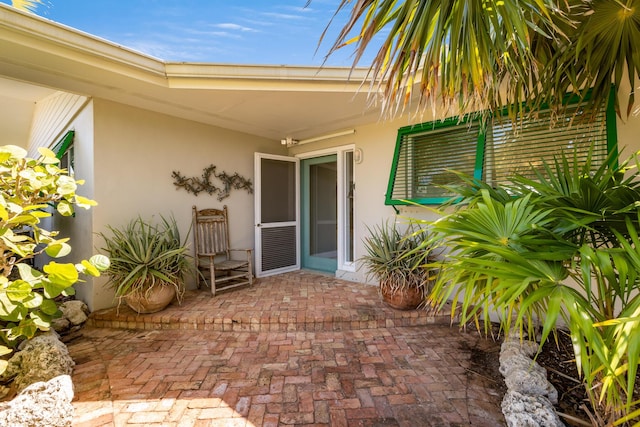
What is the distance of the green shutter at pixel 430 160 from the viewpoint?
11.3 ft

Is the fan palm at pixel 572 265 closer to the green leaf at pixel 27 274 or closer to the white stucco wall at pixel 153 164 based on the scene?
the green leaf at pixel 27 274

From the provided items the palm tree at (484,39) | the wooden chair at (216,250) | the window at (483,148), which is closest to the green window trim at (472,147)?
the window at (483,148)

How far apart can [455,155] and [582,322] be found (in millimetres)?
2821

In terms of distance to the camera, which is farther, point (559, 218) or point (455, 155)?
point (455, 155)

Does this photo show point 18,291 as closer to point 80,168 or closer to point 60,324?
point 60,324

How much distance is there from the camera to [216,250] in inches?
175

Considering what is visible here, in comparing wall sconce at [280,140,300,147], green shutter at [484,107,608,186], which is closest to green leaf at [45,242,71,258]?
wall sconce at [280,140,300,147]

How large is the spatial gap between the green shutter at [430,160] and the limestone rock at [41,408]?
336 centimetres

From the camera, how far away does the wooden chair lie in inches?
163

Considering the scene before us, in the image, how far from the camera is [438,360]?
252 centimetres

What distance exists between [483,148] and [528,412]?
263 cm

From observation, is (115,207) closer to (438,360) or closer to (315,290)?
(315,290)

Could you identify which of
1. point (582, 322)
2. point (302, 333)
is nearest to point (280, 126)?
point (302, 333)

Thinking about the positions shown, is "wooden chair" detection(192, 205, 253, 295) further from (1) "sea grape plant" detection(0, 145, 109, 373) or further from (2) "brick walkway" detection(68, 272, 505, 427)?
(1) "sea grape plant" detection(0, 145, 109, 373)
